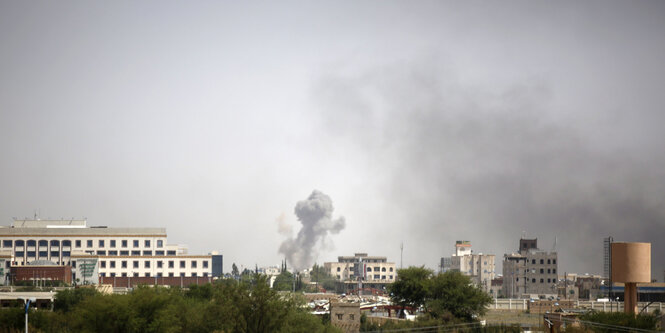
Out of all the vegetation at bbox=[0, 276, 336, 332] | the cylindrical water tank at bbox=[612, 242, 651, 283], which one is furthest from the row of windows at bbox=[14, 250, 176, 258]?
the cylindrical water tank at bbox=[612, 242, 651, 283]

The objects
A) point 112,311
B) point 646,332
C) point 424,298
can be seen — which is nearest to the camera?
point 112,311

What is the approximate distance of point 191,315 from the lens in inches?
2835

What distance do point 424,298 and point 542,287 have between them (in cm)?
7944

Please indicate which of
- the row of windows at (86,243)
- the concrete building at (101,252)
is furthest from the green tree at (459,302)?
the row of windows at (86,243)

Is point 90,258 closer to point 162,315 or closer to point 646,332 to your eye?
point 162,315

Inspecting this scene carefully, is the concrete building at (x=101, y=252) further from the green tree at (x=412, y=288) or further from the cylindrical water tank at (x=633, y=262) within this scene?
the cylindrical water tank at (x=633, y=262)

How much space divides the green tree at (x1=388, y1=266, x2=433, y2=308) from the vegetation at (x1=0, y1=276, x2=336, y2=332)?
Result: 130 feet

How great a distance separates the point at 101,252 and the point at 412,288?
234 feet

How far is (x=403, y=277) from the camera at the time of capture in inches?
4525

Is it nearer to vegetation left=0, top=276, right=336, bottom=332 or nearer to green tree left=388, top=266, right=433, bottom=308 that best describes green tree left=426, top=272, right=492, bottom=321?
green tree left=388, top=266, right=433, bottom=308

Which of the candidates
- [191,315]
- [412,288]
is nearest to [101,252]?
[412,288]

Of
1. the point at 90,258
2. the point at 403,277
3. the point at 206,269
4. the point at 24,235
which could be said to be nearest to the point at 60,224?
the point at 24,235

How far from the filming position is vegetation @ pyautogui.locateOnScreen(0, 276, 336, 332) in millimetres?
66419

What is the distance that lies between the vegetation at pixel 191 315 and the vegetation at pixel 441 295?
28.2m
